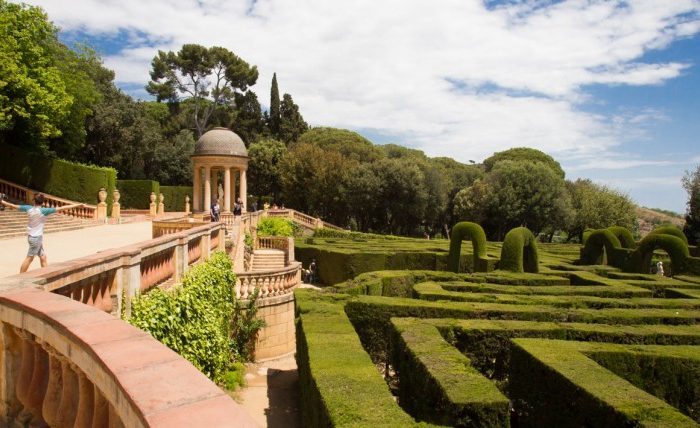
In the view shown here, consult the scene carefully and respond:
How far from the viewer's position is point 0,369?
3.81 m

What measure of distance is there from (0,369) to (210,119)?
75.6 metres

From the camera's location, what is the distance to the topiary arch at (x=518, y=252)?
18344mm

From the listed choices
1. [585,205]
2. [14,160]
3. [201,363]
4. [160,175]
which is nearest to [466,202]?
[585,205]

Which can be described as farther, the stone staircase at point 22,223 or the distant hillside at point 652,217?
the distant hillside at point 652,217

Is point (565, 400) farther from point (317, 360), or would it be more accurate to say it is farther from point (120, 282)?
point (120, 282)

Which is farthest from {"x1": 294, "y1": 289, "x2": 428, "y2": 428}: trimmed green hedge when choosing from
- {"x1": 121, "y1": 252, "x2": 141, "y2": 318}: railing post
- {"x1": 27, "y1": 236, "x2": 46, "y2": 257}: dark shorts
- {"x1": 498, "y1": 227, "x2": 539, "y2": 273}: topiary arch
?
{"x1": 498, "y1": 227, "x2": 539, "y2": 273}: topiary arch

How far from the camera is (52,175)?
103ft

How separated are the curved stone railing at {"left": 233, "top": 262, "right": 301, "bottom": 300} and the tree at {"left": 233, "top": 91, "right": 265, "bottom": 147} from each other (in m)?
61.7

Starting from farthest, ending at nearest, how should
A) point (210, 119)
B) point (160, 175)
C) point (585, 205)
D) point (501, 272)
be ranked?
1. point (210, 119)
2. point (160, 175)
3. point (585, 205)
4. point (501, 272)

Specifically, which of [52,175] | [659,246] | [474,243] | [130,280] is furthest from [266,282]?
[52,175]

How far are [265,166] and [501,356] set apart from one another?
2087 inches

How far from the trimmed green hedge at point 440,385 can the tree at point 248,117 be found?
69.3 m

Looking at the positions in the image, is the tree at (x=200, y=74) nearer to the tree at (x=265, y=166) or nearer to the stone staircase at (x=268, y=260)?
the tree at (x=265, y=166)

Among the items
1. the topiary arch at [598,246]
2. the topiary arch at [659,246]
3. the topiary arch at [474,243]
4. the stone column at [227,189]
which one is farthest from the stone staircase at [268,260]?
the topiary arch at [659,246]
